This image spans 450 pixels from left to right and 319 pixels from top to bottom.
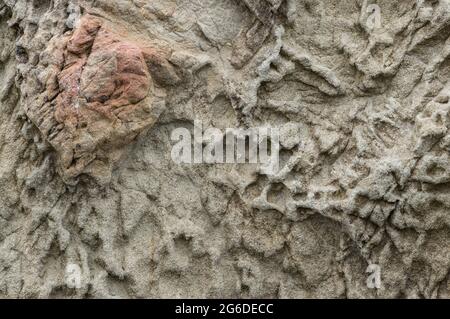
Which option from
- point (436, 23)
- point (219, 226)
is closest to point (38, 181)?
point (219, 226)

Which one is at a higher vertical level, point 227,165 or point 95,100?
point 95,100

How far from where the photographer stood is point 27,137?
10.1ft

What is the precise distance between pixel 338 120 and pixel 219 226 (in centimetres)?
78

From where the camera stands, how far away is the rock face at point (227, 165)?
282 cm

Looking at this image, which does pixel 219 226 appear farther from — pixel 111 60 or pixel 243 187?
pixel 111 60

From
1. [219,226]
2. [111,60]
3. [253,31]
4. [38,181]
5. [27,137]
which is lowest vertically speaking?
[219,226]

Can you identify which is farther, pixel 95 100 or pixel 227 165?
pixel 227 165

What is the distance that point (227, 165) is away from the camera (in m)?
3.01

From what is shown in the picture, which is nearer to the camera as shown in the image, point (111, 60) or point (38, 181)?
point (111, 60)

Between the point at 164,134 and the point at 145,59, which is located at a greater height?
the point at 145,59

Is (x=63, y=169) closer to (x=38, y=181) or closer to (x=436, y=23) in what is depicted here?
(x=38, y=181)

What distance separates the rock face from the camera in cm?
282

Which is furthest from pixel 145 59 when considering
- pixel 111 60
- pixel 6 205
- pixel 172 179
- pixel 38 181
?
pixel 6 205

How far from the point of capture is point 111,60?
2811mm
